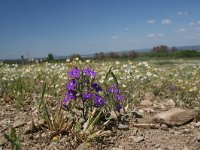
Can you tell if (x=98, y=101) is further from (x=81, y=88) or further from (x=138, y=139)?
(x=138, y=139)

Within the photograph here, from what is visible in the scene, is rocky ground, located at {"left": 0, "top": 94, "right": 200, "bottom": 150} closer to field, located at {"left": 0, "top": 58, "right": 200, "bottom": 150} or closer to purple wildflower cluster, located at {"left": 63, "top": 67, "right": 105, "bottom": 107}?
field, located at {"left": 0, "top": 58, "right": 200, "bottom": 150}

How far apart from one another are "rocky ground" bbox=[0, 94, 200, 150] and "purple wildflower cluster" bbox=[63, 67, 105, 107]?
0.48 metres

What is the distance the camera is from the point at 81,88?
13.1 ft

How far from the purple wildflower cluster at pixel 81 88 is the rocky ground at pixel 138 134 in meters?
0.48

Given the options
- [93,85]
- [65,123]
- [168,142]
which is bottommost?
[168,142]

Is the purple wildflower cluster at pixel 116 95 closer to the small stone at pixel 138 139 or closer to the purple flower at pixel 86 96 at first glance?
the purple flower at pixel 86 96

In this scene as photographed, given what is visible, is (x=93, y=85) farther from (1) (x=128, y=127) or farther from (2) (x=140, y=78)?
(2) (x=140, y=78)

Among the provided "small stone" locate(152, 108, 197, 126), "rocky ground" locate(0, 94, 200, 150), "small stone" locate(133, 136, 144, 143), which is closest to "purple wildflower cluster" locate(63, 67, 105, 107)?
"rocky ground" locate(0, 94, 200, 150)

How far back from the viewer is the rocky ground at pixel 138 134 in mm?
3520

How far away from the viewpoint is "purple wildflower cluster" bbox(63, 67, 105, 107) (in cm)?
393

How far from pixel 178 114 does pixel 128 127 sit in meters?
0.78

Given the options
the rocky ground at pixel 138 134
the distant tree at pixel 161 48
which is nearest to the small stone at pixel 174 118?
the rocky ground at pixel 138 134

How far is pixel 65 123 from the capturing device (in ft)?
12.5

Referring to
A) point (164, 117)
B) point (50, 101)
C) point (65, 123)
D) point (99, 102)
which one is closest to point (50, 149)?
point (65, 123)
